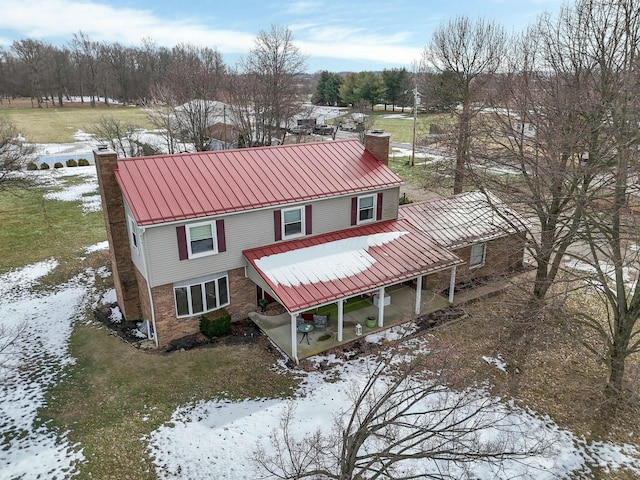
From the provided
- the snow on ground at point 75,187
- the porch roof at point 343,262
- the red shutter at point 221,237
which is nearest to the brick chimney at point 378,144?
the porch roof at point 343,262

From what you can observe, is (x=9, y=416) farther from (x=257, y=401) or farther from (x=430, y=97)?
Result: (x=430, y=97)

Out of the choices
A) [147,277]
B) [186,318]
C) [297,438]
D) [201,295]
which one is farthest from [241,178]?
[297,438]

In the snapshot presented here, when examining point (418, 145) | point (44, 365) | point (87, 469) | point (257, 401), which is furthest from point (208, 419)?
point (418, 145)

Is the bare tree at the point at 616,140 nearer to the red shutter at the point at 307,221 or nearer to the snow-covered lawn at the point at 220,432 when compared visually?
the snow-covered lawn at the point at 220,432

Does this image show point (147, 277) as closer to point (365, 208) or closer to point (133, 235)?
point (133, 235)

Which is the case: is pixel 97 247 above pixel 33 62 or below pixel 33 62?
below

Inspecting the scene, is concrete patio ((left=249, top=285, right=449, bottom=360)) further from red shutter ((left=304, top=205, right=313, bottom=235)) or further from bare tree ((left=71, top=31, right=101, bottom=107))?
bare tree ((left=71, top=31, right=101, bottom=107))
